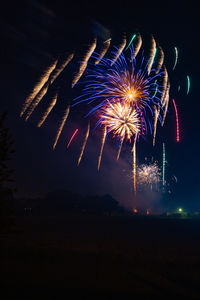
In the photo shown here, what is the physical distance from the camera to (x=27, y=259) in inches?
566

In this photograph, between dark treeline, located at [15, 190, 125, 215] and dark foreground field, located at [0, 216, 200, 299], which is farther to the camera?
dark treeline, located at [15, 190, 125, 215]

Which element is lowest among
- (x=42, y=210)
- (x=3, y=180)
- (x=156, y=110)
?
(x=42, y=210)

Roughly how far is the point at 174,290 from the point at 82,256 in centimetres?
765

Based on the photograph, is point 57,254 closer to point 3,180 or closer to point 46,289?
point 3,180

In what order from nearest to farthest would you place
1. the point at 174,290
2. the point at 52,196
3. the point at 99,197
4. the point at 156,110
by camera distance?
the point at 174,290 → the point at 156,110 → the point at 52,196 → the point at 99,197

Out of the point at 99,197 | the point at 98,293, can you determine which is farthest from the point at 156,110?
the point at 99,197

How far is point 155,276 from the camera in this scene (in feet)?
37.5

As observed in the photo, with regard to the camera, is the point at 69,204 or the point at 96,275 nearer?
the point at 96,275

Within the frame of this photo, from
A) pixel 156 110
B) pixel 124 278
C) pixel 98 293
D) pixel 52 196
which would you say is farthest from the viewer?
pixel 52 196

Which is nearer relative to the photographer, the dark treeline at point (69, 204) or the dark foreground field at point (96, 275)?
the dark foreground field at point (96, 275)

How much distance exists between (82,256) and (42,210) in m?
91.2

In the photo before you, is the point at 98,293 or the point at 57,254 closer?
the point at 98,293

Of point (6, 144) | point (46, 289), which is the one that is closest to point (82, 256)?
point (46, 289)

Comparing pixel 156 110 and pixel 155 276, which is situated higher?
pixel 156 110
